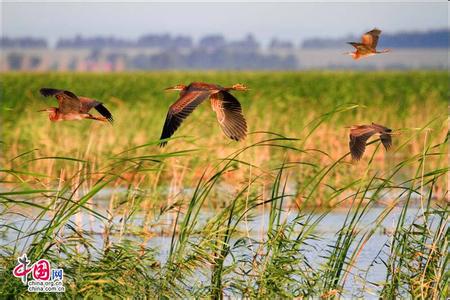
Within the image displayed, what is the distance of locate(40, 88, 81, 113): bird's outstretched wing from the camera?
5.33 m

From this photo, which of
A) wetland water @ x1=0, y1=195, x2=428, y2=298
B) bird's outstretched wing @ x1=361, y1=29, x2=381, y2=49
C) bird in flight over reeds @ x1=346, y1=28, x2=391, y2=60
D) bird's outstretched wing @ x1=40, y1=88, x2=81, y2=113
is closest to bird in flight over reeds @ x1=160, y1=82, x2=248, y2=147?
bird's outstretched wing @ x1=40, y1=88, x2=81, y2=113

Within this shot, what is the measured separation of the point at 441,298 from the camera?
5.51 meters

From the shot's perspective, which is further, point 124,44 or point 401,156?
point 124,44

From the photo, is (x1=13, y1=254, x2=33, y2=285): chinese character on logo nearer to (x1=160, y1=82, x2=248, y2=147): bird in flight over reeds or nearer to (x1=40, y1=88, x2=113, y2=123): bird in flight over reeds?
(x1=40, y1=88, x2=113, y2=123): bird in flight over reeds

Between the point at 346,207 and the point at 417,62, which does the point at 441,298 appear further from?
the point at 417,62

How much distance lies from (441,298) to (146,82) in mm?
39090

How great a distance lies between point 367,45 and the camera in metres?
6.07

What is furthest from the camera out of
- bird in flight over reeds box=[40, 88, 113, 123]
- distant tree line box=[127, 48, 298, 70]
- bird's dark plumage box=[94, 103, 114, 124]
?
distant tree line box=[127, 48, 298, 70]

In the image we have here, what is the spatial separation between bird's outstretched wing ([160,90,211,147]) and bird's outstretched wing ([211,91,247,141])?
54cm

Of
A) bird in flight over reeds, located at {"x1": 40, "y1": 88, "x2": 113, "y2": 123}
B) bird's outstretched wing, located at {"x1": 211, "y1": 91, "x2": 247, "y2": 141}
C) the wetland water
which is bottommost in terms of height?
the wetland water

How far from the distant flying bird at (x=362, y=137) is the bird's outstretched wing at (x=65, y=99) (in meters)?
1.52

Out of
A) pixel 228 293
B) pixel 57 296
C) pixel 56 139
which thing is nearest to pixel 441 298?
pixel 228 293

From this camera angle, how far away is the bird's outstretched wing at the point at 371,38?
240 inches

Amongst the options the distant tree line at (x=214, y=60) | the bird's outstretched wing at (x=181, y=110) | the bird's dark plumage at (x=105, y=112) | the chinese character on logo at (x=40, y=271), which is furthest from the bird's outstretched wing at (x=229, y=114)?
the distant tree line at (x=214, y=60)
